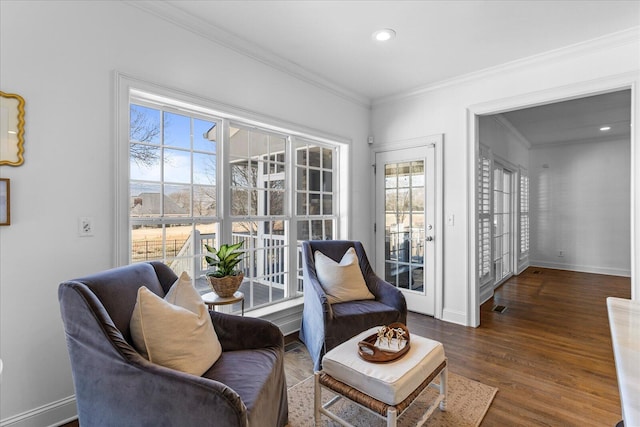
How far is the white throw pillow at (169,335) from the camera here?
1.38 meters

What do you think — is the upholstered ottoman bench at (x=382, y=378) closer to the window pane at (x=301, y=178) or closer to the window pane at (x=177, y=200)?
the window pane at (x=177, y=200)

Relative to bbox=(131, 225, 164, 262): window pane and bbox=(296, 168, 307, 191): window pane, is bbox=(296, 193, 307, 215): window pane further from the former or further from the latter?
bbox=(131, 225, 164, 262): window pane

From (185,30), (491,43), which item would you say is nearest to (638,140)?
(491,43)

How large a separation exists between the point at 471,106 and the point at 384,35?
137 centimetres

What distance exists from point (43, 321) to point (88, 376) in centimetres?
82

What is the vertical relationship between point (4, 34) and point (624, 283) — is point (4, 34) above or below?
above

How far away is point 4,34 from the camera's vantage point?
1.72 meters

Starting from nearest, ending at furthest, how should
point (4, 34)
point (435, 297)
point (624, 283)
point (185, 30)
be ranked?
point (4, 34) < point (185, 30) < point (435, 297) < point (624, 283)

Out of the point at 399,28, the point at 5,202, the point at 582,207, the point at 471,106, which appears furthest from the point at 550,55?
the point at 582,207

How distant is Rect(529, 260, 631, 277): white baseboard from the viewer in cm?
597

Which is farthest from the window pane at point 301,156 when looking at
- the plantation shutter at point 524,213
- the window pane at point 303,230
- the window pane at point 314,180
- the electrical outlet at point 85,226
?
the plantation shutter at point 524,213

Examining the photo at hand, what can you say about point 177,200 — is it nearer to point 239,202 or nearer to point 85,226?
point 239,202

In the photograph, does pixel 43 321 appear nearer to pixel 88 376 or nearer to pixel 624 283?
pixel 88 376

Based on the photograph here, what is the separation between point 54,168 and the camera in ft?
6.16
